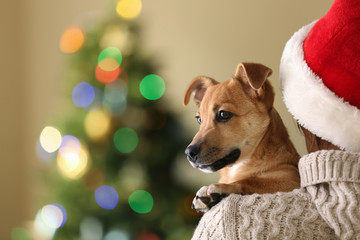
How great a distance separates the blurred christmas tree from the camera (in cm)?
261

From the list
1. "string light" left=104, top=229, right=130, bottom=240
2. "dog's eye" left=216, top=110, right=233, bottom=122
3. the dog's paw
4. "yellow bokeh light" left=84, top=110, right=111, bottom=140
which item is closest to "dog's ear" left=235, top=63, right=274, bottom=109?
"dog's eye" left=216, top=110, right=233, bottom=122

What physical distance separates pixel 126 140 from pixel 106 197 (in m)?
0.38

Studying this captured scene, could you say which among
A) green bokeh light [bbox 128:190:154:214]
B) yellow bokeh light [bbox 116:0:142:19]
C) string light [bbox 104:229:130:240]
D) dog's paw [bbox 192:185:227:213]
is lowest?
string light [bbox 104:229:130:240]

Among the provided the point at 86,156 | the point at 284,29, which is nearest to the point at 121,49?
the point at 86,156

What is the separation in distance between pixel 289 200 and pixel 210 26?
8.75ft

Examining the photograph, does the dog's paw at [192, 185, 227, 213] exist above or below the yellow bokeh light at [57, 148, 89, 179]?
above

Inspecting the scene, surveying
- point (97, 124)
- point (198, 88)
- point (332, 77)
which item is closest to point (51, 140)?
point (97, 124)

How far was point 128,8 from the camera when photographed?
8.83ft

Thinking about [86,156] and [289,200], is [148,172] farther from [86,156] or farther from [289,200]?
[289,200]

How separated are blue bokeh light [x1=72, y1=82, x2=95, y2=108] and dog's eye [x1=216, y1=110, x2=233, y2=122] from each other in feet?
4.36


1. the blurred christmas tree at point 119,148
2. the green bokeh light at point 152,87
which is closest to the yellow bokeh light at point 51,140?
the blurred christmas tree at point 119,148

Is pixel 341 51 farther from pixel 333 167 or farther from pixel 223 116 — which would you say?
pixel 223 116

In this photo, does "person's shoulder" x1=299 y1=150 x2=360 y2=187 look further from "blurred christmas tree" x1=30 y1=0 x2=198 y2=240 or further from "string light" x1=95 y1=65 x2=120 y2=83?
"string light" x1=95 y1=65 x2=120 y2=83

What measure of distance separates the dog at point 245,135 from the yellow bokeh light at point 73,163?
1.32m
